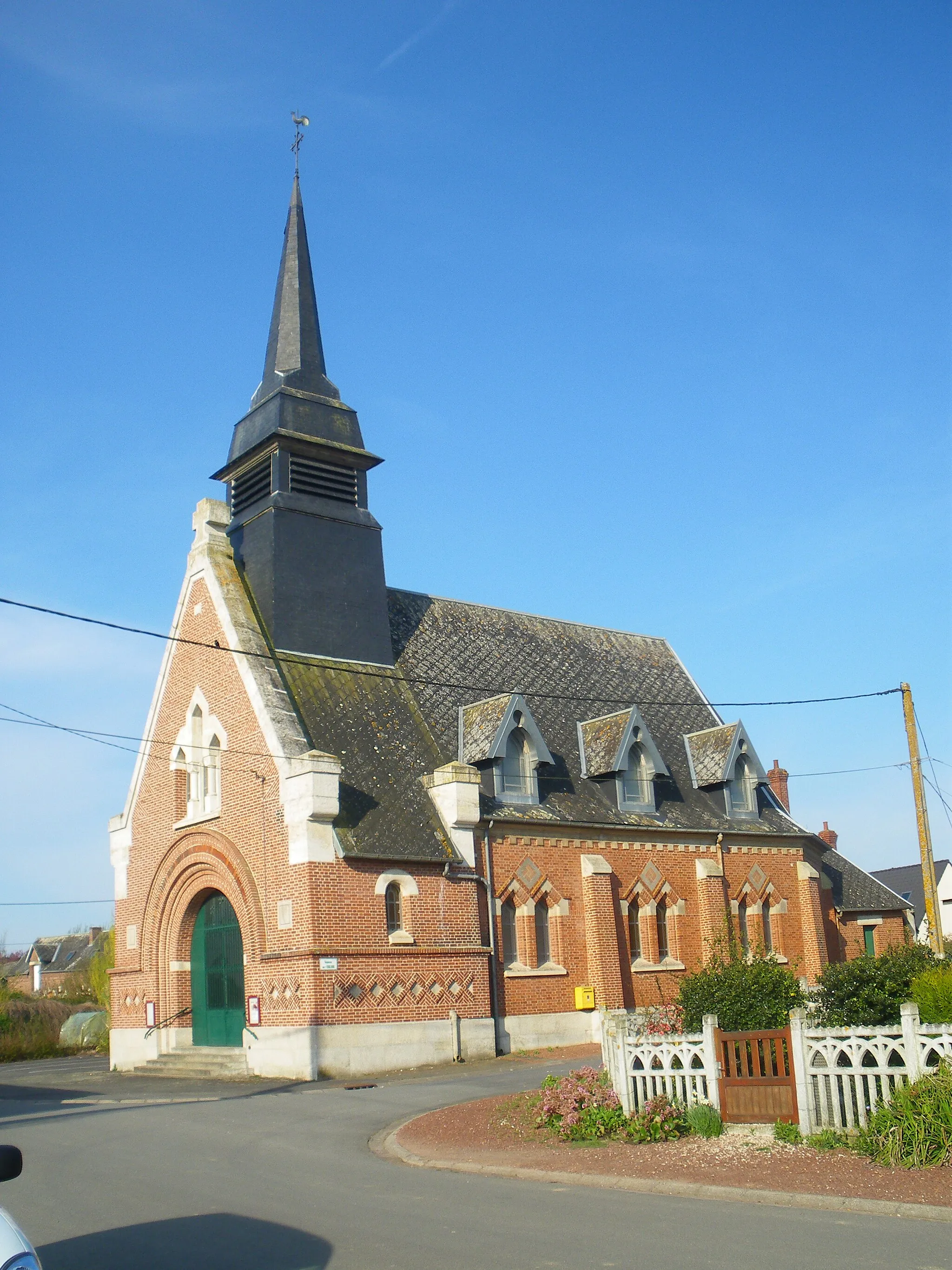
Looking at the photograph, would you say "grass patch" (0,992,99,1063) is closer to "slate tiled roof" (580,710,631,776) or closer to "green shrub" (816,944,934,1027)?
"slate tiled roof" (580,710,631,776)

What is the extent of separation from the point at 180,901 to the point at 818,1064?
1777 cm

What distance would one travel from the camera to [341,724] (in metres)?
24.6

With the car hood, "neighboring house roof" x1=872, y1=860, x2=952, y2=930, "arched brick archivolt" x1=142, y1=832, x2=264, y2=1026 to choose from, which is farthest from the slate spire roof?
"neighboring house roof" x1=872, y1=860, x2=952, y2=930

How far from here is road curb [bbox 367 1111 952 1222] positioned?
872cm

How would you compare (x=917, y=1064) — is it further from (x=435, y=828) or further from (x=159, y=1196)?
(x=435, y=828)

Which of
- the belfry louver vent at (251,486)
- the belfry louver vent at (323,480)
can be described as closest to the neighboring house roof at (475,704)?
the belfry louver vent at (323,480)

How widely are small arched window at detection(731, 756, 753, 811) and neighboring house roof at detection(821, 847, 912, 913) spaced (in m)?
5.09

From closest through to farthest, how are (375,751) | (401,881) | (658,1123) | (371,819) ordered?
(658,1123), (401,881), (371,819), (375,751)

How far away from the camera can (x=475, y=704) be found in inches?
1080

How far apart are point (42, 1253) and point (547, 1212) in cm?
364

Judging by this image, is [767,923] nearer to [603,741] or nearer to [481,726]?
[603,741]

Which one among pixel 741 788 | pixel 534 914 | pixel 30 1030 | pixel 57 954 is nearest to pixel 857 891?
pixel 741 788

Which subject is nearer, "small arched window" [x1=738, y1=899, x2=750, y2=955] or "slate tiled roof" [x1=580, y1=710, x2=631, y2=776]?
"slate tiled roof" [x1=580, y1=710, x2=631, y2=776]

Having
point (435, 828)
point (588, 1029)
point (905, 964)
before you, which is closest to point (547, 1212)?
point (905, 964)
